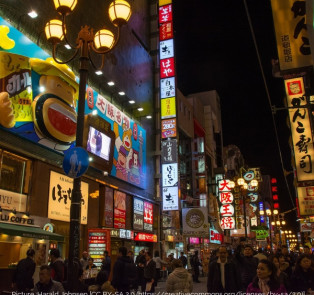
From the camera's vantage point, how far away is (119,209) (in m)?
23.1

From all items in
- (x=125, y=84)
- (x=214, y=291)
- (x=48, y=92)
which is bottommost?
(x=214, y=291)

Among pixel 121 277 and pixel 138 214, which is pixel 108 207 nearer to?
pixel 138 214

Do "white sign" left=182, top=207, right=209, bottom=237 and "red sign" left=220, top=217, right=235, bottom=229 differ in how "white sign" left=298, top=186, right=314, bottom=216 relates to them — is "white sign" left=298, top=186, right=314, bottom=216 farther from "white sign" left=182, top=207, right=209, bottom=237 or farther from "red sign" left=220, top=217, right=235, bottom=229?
"red sign" left=220, top=217, right=235, bottom=229

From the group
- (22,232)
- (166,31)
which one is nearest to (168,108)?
(166,31)

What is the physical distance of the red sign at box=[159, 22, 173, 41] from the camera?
94.8ft

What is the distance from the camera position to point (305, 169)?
16.9 meters

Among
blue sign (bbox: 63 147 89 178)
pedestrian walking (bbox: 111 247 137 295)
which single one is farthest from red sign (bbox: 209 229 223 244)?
blue sign (bbox: 63 147 89 178)

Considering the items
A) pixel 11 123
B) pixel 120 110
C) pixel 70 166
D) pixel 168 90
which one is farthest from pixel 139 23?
pixel 70 166

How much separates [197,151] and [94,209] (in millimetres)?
24326

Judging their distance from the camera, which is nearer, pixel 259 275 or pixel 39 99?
pixel 259 275

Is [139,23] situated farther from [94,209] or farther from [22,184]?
[22,184]

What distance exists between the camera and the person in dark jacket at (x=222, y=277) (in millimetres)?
7125

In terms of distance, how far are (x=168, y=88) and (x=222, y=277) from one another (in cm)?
2225

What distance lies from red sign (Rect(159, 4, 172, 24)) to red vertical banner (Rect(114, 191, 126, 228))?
15.5 m
